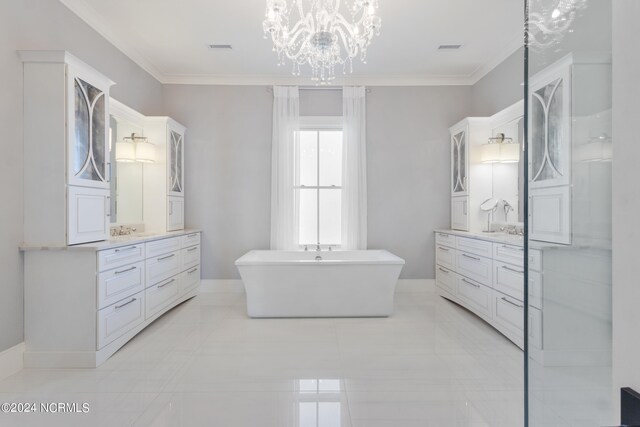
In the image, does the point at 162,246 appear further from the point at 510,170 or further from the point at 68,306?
the point at 510,170

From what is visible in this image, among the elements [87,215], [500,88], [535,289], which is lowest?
[535,289]

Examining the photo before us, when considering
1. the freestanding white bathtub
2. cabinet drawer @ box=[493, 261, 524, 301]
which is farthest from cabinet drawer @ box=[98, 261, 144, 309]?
cabinet drawer @ box=[493, 261, 524, 301]

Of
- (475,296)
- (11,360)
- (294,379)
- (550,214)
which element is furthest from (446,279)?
(11,360)

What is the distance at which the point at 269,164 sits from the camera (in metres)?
4.54

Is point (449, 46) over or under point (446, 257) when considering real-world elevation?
over

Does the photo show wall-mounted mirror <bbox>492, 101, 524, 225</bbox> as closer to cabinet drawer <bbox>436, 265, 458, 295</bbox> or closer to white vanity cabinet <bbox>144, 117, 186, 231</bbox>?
cabinet drawer <bbox>436, 265, 458, 295</bbox>

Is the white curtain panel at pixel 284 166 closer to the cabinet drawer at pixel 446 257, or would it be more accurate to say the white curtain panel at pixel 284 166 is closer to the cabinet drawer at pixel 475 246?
the cabinet drawer at pixel 446 257

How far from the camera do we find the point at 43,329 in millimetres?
2385

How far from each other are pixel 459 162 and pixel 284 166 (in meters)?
2.27

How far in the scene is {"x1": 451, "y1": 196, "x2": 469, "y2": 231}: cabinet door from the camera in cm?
405

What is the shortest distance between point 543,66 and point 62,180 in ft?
9.41

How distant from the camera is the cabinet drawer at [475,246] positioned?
3214mm

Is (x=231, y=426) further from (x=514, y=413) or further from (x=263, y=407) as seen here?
(x=514, y=413)

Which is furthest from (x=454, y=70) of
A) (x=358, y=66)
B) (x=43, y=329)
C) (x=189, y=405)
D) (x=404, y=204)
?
(x=43, y=329)
